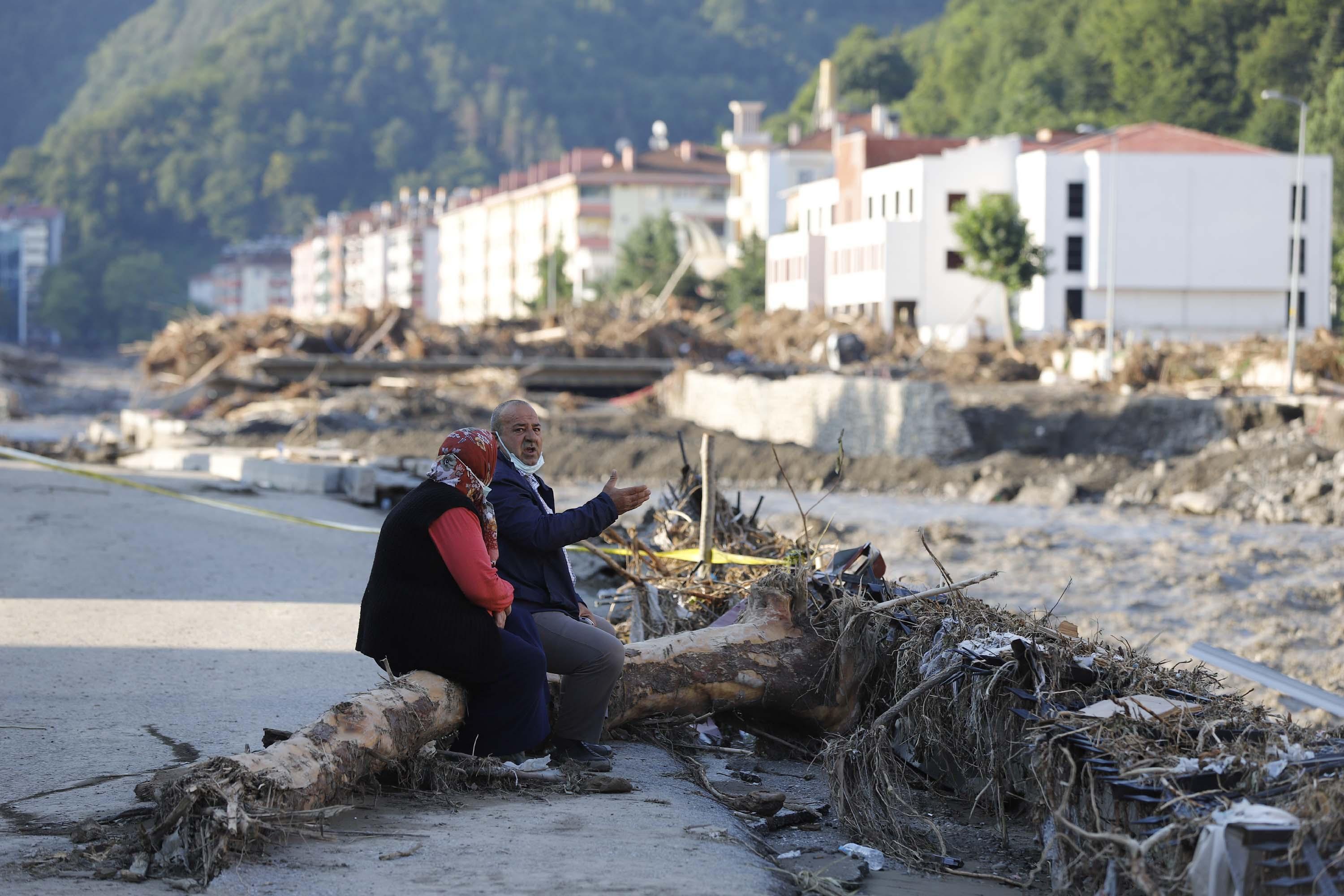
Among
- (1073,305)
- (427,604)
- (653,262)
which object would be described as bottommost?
(427,604)

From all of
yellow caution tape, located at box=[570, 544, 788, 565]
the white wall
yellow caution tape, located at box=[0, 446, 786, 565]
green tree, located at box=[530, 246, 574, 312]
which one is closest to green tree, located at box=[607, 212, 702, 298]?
green tree, located at box=[530, 246, 574, 312]

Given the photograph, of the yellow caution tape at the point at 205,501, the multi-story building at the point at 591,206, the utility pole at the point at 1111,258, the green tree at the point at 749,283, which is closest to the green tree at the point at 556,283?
the multi-story building at the point at 591,206

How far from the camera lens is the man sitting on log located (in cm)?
608

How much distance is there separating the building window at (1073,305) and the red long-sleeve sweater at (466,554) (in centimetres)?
5160

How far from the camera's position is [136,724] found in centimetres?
654

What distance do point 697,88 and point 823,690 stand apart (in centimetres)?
17121

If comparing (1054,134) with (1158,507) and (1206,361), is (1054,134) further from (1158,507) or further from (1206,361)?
(1158,507)

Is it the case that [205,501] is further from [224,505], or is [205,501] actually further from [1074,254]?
[1074,254]

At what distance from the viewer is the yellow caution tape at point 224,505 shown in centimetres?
952

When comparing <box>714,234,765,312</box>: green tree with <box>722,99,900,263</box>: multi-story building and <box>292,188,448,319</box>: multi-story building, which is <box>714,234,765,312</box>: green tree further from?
<box>292,188,448,319</box>: multi-story building

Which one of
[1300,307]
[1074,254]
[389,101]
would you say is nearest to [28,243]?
[389,101]

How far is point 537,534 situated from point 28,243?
566ft

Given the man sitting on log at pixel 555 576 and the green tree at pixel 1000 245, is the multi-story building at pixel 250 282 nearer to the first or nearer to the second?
the green tree at pixel 1000 245

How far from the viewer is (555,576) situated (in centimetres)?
637
